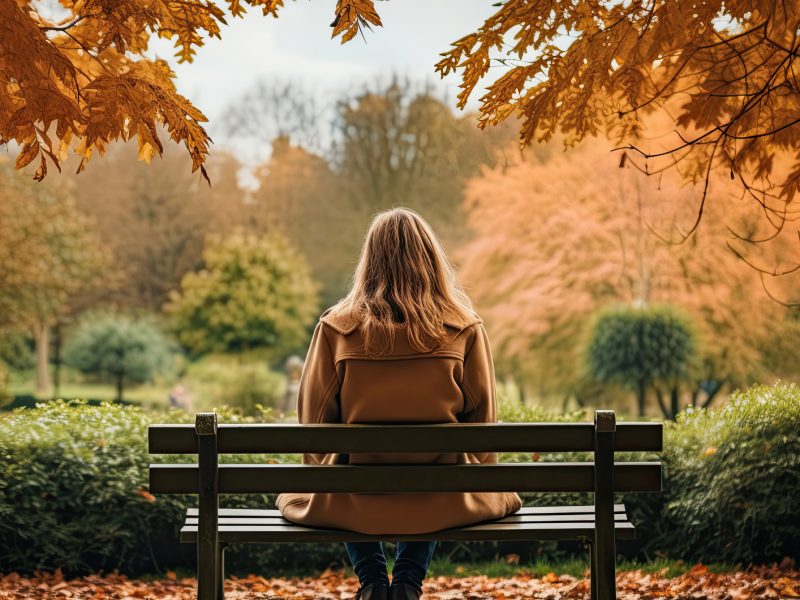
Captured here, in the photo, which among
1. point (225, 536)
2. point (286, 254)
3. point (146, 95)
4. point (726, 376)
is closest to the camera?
point (225, 536)

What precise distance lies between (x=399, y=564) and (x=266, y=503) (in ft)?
5.96

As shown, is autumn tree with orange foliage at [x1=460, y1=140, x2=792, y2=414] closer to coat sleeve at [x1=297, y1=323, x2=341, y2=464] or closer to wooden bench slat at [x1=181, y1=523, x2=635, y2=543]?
wooden bench slat at [x1=181, y1=523, x2=635, y2=543]

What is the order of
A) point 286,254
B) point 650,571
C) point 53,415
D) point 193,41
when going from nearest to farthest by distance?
point 193,41
point 650,571
point 53,415
point 286,254

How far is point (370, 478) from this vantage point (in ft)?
6.97

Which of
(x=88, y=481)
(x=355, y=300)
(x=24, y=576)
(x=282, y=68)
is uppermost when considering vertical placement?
(x=282, y=68)

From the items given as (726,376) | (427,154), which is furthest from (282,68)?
(726,376)

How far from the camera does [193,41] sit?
347cm

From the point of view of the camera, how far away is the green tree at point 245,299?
1371 cm

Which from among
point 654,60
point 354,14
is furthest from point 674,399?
point 354,14

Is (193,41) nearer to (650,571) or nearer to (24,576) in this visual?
(24,576)

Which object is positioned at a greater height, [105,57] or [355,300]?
[105,57]

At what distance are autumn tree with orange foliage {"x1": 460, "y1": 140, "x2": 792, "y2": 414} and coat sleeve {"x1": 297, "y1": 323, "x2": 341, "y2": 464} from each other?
838cm

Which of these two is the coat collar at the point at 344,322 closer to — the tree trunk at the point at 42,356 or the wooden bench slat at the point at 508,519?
the wooden bench slat at the point at 508,519

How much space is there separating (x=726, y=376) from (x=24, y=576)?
33.7 feet
